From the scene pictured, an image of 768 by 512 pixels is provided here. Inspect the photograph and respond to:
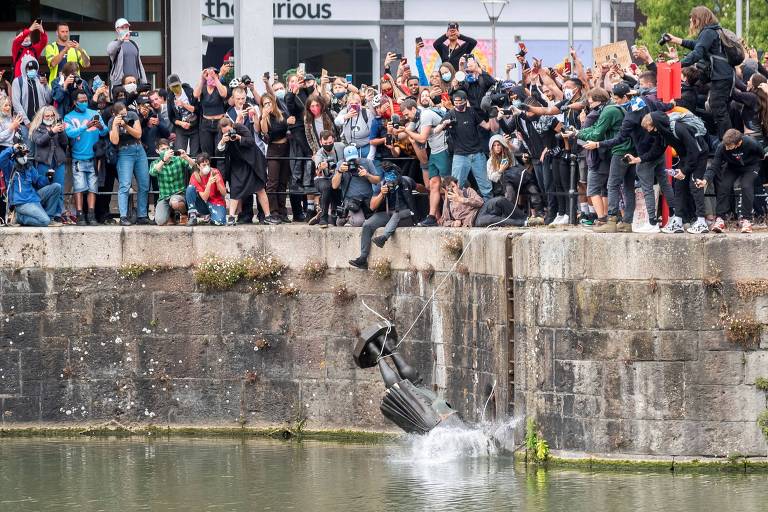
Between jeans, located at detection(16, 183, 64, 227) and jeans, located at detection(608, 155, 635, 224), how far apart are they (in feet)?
26.5

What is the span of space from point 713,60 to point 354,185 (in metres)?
5.00

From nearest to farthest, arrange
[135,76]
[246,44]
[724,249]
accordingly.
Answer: [724,249], [135,76], [246,44]

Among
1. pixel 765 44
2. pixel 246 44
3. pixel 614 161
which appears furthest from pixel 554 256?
pixel 765 44

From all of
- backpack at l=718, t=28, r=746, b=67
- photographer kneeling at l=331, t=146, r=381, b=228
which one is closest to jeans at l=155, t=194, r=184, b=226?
photographer kneeling at l=331, t=146, r=381, b=228

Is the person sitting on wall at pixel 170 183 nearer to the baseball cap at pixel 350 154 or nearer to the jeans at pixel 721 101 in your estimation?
the baseball cap at pixel 350 154

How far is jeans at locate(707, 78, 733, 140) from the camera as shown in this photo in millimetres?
19109

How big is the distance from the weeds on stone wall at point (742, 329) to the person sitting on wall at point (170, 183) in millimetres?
8278

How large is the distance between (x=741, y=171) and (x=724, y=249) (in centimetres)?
132

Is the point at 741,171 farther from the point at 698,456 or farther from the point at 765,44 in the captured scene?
the point at 765,44

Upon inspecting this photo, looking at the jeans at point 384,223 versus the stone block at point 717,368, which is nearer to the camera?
the stone block at point 717,368

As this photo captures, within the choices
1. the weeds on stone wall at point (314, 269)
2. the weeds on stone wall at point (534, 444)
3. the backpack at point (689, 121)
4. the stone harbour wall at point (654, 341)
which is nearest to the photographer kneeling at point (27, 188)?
the weeds on stone wall at point (314, 269)

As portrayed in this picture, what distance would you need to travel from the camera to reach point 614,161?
18.9 m

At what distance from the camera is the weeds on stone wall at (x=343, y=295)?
70.5ft

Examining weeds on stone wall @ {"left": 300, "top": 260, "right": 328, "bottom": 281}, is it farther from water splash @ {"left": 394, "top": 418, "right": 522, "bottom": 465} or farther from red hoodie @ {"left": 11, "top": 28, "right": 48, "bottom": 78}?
red hoodie @ {"left": 11, "top": 28, "right": 48, "bottom": 78}
